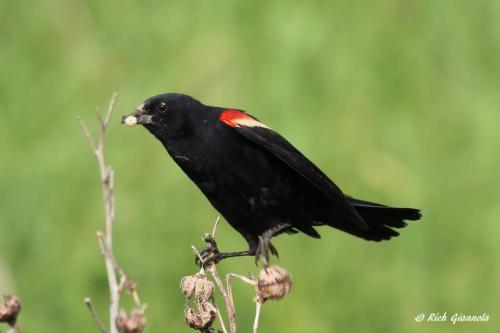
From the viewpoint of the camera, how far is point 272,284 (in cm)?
262

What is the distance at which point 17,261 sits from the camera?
214 inches

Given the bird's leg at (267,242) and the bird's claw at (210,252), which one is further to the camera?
the bird's leg at (267,242)

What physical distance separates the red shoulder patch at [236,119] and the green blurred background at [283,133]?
1.50m

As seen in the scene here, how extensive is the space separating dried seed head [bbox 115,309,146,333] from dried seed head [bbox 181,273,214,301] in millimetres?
611

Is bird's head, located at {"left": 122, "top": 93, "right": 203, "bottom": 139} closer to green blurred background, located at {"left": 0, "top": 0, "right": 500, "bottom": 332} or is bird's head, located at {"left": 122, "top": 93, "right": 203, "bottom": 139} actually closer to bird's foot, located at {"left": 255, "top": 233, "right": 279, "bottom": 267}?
bird's foot, located at {"left": 255, "top": 233, "right": 279, "bottom": 267}

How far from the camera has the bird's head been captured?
12.2ft

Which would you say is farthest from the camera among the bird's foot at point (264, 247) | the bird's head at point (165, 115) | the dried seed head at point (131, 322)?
the bird's head at point (165, 115)

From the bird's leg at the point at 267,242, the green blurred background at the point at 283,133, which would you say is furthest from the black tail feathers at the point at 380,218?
the green blurred background at the point at 283,133

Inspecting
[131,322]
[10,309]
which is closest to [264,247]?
[10,309]

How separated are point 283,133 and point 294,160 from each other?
194 centimetres

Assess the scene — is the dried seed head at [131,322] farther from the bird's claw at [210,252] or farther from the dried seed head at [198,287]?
the bird's claw at [210,252]

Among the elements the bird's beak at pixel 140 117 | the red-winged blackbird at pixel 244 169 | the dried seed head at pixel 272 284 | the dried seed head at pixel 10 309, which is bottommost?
the dried seed head at pixel 272 284

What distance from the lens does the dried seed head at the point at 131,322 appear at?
195 cm

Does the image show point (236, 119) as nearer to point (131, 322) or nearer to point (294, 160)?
point (294, 160)
